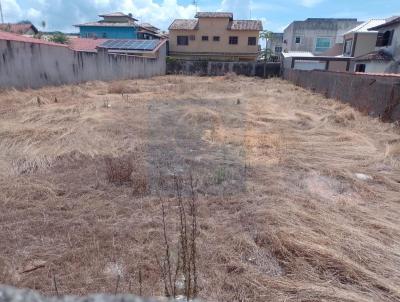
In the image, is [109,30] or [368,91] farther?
[109,30]

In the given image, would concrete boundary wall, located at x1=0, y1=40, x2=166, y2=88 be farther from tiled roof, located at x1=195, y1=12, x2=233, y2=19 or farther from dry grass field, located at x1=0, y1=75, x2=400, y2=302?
tiled roof, located at x1=195, y1=12, x2=233, y2=19

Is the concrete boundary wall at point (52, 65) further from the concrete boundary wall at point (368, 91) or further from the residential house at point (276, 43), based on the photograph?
the residential house at point (276, 43)

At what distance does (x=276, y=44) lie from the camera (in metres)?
48.8

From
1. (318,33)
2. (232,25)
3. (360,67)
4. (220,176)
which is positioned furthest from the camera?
(318,33)

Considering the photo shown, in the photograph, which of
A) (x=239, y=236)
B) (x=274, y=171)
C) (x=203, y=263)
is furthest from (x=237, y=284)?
(x=274, y=171)

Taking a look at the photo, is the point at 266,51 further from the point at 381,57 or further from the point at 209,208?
the point at 209,208

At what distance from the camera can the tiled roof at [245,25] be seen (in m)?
29.7

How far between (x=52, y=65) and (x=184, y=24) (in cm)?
2122

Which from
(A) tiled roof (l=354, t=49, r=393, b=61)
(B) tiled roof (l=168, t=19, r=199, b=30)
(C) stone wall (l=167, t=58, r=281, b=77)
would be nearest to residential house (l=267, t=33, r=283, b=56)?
(B) tiled roof (l=168, t=19, r=199, b=30)

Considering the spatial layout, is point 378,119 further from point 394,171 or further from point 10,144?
point 10,144

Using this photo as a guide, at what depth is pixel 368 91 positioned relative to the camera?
784 cm

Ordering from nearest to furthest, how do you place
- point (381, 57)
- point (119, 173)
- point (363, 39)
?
point (119, 173) → point (381, 57) → point (363, 39)

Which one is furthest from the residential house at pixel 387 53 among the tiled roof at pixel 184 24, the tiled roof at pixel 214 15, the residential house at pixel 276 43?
the residential house at pixel 276 43

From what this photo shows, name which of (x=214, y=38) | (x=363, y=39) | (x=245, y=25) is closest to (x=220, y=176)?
(x=363, y=39)
